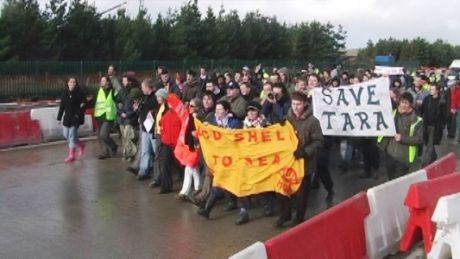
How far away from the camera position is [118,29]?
41.8 metres

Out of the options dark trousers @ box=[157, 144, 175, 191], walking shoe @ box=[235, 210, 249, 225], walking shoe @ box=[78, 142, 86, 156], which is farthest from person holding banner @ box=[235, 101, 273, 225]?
walking shoe @ box=[78, 142, 86, 156]

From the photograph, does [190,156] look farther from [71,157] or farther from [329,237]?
[71,157]

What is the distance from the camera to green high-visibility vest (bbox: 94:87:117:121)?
42.4 feet

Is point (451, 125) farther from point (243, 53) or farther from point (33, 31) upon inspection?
point (243, 53)

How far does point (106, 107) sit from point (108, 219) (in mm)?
4964

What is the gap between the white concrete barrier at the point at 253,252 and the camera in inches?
176

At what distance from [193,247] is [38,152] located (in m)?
7.98

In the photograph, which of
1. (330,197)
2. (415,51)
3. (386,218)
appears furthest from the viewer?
(415,51)

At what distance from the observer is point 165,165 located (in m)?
9.93

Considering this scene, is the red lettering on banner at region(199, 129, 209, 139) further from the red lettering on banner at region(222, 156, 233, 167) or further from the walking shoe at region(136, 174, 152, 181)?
the walking shoe at region(136, 174, 152, 181)

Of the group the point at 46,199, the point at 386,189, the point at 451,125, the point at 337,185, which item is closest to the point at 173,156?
the point at 46,199

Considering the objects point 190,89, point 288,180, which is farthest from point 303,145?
point 190,89

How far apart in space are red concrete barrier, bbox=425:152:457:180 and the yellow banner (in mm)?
1657

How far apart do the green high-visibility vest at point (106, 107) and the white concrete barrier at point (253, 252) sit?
339 inches
